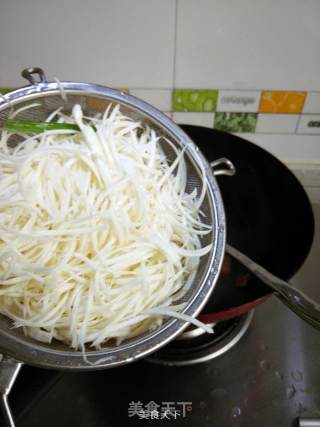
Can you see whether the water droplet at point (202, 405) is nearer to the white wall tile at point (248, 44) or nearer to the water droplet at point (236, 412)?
the water droplet at point (236, 412)

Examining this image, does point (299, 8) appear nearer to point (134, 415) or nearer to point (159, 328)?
point (159, 328)

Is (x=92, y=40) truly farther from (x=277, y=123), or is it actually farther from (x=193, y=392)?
(x=193, y=392)

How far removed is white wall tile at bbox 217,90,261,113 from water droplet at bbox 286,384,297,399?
0.91 metres

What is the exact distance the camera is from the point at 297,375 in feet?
3.36

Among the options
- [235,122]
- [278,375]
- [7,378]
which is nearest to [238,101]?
[235,122]

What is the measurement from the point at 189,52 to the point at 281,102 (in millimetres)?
380

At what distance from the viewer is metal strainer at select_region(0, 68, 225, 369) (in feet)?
2.26

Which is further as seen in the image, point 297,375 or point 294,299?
point 297,375

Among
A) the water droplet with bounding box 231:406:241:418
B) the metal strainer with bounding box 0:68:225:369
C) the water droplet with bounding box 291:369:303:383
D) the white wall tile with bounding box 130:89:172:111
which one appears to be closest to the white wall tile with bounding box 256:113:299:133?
the white wall tile with bounding box 130:89:172:111

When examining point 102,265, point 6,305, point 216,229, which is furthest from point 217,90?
point 6,305

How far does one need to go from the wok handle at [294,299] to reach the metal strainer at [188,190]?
157 millimetres

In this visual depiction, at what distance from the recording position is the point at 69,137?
0.82m

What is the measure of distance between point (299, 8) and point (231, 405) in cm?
115

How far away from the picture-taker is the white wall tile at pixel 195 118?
1379mm
